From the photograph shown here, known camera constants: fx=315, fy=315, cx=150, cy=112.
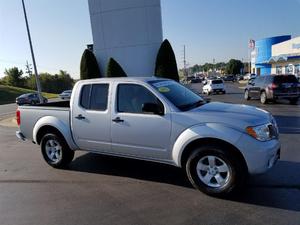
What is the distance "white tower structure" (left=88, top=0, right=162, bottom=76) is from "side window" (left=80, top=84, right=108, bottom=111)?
8.34m

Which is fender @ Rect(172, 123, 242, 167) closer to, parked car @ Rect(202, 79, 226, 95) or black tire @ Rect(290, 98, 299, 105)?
black tire @ Rect(290, 98, 299, 105)

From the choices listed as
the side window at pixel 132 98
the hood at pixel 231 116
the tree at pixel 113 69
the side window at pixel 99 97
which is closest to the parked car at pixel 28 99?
the tree at pixel 113 69

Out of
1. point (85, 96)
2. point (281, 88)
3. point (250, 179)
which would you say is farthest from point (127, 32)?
point (250, 179)

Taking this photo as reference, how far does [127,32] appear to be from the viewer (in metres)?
14.2

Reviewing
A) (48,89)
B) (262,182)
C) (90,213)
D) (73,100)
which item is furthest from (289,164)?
(48,89)

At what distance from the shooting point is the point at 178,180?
562 centimetres

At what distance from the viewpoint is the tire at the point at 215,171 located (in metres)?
4.68

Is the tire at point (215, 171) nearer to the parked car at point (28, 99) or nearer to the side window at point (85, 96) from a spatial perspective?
the side window at point (85, 96)

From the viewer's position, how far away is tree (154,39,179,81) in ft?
46.5

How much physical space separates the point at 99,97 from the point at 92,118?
0.43m

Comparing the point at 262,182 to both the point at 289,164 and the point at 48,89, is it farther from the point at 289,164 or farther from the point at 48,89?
the point at 48,89

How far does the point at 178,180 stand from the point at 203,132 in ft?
4.14

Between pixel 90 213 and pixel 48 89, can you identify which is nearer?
pixel 90 213

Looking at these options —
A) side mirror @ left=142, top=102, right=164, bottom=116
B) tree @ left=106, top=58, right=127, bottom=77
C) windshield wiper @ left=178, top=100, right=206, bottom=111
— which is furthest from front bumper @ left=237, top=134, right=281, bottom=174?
tree @ left=106, top=58, right=127, bottom=77
